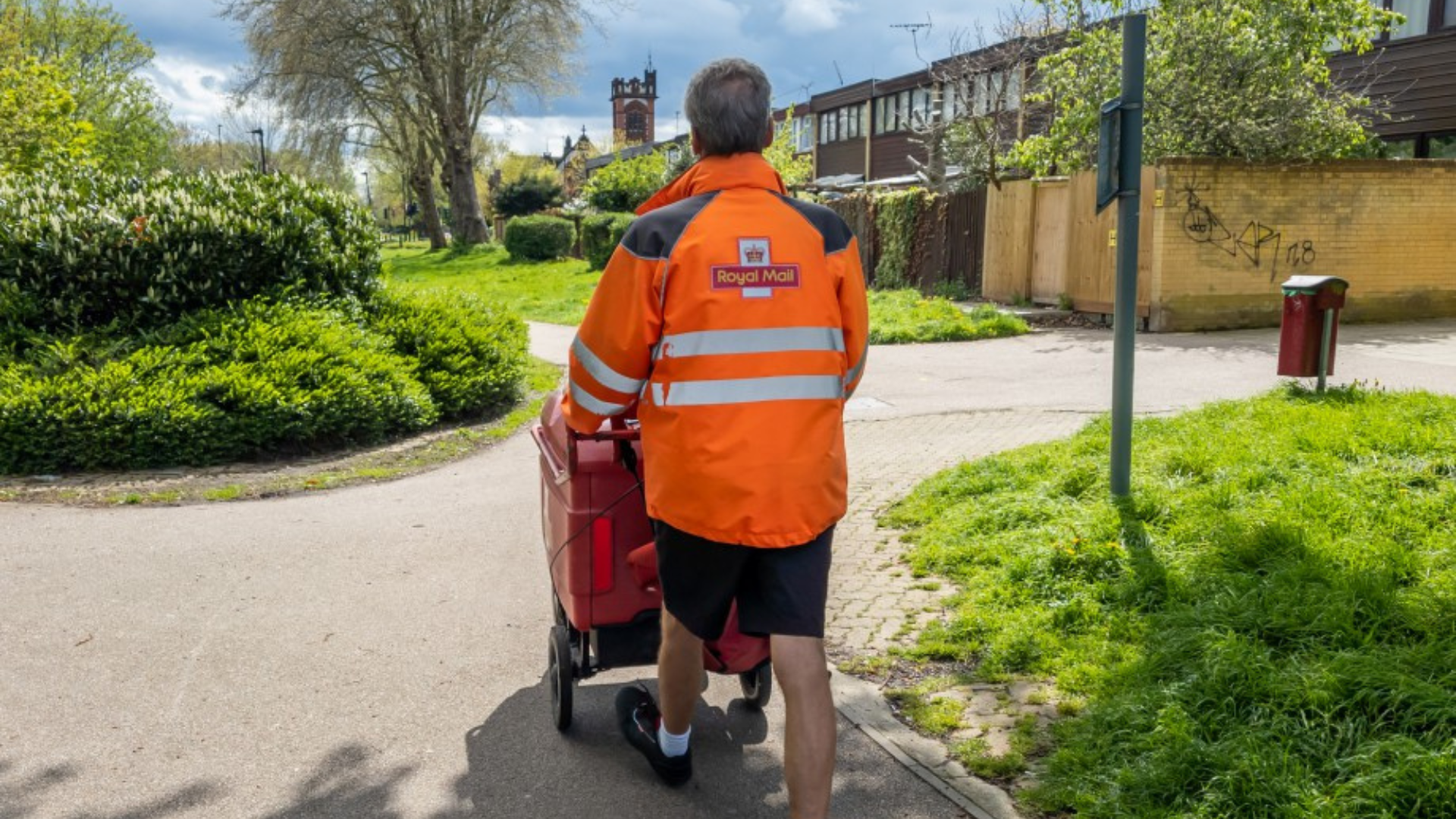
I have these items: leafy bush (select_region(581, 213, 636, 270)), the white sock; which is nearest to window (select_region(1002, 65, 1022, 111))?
leafy bush (select_region(581, 213, 636, 270))

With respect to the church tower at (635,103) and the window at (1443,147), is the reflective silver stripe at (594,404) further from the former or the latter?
the church tower at (635,103)

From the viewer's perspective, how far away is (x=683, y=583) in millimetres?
2992

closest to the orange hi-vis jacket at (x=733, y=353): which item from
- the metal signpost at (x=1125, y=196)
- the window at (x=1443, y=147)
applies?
the metal signpost at (x=1125, y=196)

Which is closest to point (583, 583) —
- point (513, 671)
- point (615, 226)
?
point (513, 671)

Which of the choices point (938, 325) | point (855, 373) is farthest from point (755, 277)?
point (938, 325)

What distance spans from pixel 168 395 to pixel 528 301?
16.2m

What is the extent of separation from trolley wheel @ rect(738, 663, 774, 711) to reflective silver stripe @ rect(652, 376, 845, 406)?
153 centimetres

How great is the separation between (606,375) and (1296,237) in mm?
14620

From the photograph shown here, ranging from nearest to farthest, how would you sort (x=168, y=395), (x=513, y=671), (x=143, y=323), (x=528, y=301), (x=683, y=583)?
(x=683, y=583) → (x=513, y=671) → (x=168, y=395) → (x=143, y=323) → (x=528, y=301)

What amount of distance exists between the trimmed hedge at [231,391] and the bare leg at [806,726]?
645 cm

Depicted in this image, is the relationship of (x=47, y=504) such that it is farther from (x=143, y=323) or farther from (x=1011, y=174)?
(x=1011, y=174)

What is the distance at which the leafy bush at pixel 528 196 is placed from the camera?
2016 inches

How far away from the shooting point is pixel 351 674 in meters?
4.54

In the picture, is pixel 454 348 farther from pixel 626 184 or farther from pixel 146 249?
pixel 626 184
